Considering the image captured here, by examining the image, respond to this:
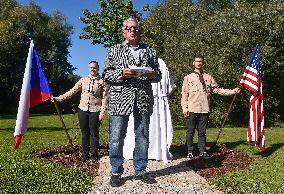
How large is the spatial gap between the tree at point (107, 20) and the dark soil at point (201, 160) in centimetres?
848

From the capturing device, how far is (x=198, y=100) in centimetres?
884

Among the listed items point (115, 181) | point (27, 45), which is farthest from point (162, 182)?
point (27, 45)

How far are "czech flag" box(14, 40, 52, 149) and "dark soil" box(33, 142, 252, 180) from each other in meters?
1.09

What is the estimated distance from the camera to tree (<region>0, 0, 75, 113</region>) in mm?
49594

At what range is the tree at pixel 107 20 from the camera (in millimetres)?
18188

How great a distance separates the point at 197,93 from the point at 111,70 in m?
3.02

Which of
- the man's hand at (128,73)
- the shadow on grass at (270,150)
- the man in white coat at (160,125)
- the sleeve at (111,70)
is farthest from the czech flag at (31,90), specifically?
the shadow on grass at (270,150)

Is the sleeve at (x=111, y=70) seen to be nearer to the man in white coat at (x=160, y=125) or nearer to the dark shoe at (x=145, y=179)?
the dark shoe at (x=145, y=179)

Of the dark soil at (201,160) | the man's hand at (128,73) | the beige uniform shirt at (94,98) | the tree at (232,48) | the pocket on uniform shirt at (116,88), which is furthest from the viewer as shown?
the tree at (232,48)

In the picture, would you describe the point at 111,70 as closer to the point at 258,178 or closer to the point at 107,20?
the point at 258,178

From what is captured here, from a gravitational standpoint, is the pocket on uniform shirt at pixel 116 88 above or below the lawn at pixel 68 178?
above

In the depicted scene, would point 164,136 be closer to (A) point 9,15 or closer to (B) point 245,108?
(B) point 245,108

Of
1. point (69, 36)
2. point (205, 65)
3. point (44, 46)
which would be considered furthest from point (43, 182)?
point (69, 36)

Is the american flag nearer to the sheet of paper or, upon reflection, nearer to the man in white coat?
the man in white coat
